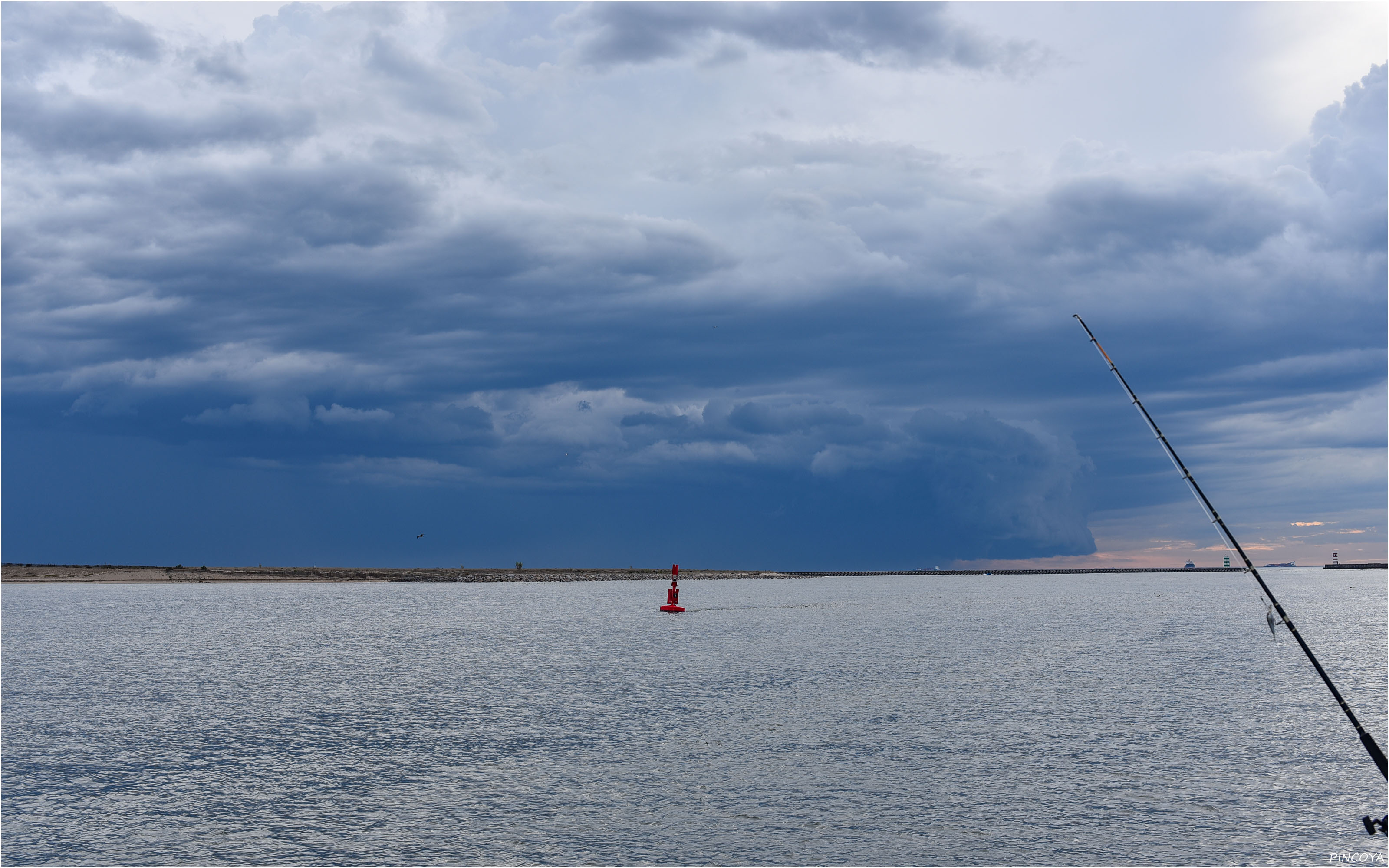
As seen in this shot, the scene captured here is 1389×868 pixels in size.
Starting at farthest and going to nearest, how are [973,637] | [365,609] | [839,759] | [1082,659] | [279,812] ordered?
[365,609] → [973,637] → [1082,659] → [839,759] → [279,812]

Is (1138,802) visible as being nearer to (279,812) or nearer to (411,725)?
(279,812)

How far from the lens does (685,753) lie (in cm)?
1891

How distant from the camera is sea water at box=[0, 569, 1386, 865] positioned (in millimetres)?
13234

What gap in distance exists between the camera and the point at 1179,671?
3331 cm

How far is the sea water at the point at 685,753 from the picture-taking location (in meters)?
13.2

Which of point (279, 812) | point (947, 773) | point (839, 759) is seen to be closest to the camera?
point (279, 812)

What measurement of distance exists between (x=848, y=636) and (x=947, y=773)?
33.7 m

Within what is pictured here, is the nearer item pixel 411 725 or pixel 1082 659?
pixel 411 725

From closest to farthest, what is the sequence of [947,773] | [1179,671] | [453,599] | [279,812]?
1. [279,812]
2. [947,773]
3. [1179,671]
4. [453,599]

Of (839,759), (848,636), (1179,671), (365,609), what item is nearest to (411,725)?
(839,759)

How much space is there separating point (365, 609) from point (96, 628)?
2786cm

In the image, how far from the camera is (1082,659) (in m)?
37.6

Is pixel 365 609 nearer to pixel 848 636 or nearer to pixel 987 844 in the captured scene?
pixel 848 636

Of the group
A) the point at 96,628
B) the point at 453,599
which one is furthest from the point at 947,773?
the point at 453,599
